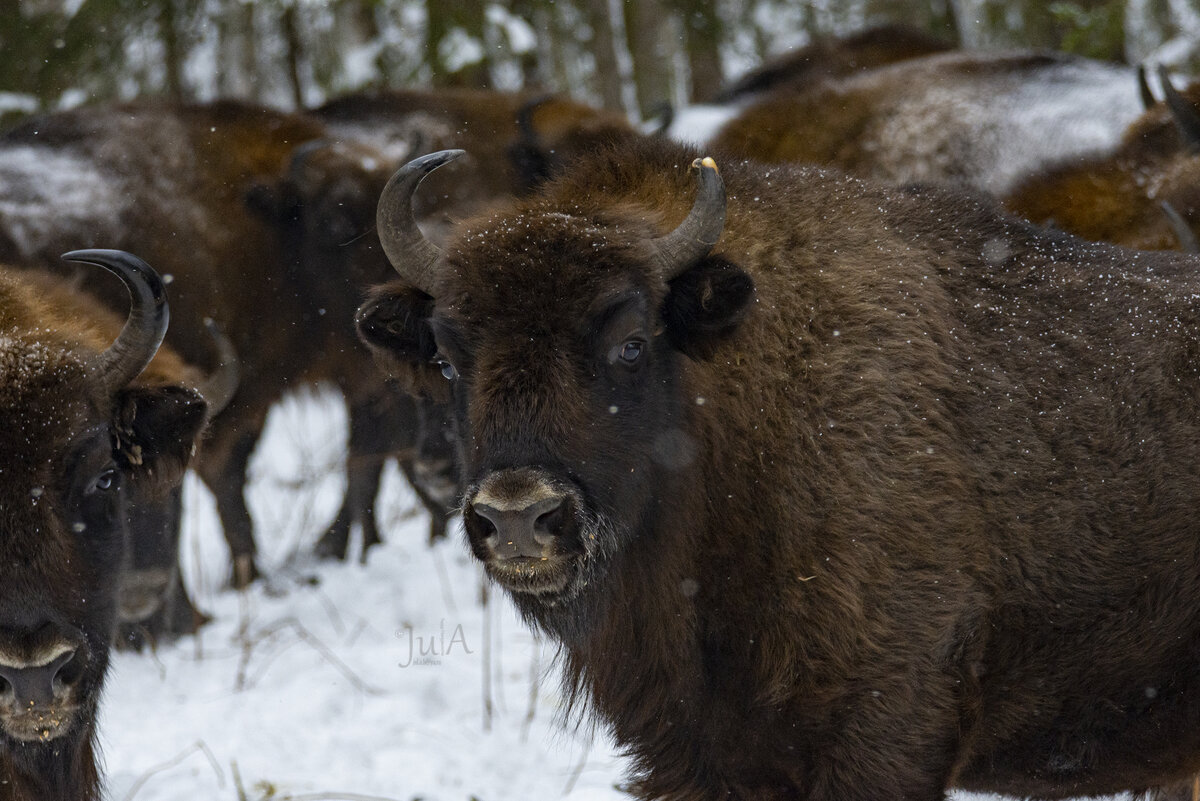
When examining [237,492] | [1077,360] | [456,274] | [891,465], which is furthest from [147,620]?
[1077,360]

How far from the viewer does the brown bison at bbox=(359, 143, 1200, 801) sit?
3705mm

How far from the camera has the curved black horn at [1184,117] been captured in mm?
7137

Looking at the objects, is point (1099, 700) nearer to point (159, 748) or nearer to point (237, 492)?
point (159, 748)

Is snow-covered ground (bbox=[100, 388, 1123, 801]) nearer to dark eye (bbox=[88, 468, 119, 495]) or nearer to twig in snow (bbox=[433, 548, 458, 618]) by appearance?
twig in snow (bbox=[433, 548, 458, 618])

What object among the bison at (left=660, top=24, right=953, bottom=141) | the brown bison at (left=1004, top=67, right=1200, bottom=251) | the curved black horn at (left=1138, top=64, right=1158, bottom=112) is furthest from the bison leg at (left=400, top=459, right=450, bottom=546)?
the curved black horn at (left=1138, top=64, right=1158, bottom=112)

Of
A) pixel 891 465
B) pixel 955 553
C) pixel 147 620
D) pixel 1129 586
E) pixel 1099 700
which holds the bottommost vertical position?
pixel 147 620

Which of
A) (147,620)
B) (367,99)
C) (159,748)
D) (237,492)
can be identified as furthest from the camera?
(367,99)

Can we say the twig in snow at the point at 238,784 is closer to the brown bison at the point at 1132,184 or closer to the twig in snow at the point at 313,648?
the twig in snow at the point at 313,648

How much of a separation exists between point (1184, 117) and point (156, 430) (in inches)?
242

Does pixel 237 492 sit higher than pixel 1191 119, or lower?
lower

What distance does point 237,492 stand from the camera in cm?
865

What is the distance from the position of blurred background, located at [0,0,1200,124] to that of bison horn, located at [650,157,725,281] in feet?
23.1

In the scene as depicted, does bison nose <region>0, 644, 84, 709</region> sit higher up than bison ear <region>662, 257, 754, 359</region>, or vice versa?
bison ear <region>662, 257, 754, 359</region>

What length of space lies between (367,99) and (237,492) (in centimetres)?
357
